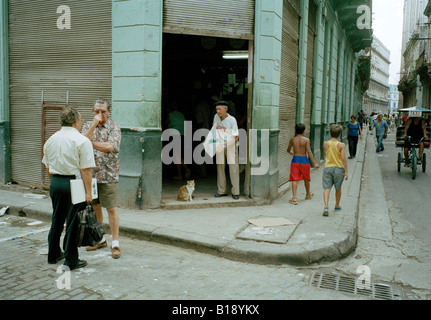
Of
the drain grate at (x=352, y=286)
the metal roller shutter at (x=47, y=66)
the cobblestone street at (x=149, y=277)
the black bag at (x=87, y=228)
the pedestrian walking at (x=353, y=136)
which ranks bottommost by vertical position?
the drain grate at (x=352, y=286)

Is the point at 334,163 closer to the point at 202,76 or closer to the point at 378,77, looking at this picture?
the point at 202,76

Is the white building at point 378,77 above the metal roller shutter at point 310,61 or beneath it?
above

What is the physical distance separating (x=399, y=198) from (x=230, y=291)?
21.9 ft

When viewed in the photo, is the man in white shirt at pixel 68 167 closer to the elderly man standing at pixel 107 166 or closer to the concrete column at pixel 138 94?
the elderly man standing at pixel 107 166

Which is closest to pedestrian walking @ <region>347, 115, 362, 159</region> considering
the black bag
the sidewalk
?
the sidewalk

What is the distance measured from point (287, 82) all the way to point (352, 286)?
229 inches

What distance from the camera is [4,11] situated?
8266 mm

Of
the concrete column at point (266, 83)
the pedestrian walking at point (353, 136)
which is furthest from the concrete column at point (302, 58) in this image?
the pedestrian walking at point (353, 136)

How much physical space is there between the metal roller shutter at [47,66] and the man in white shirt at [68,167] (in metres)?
2.88

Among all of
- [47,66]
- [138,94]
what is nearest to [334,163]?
[138,94]

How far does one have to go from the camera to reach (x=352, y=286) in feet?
14.7

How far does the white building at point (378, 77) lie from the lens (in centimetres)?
8850
